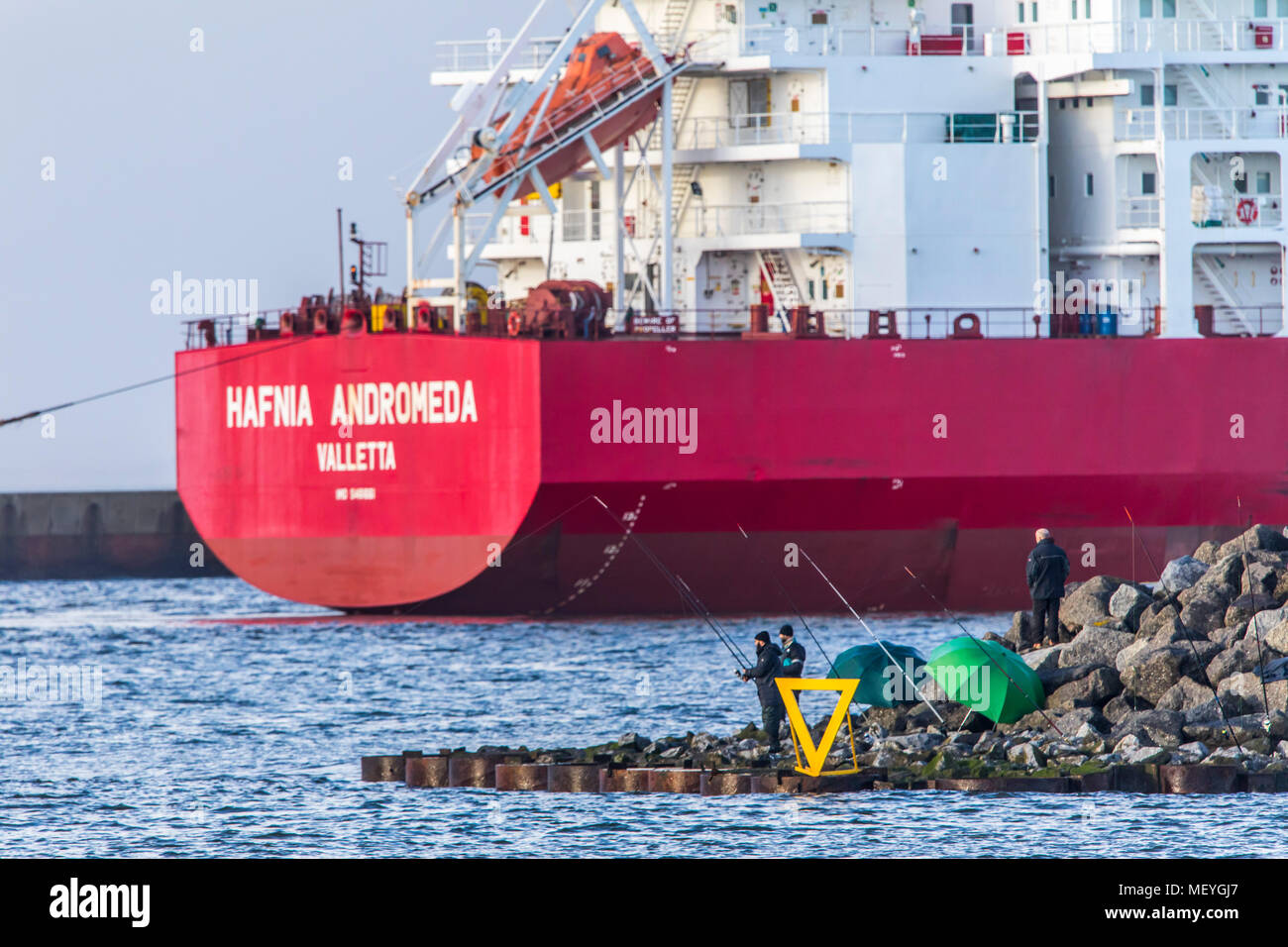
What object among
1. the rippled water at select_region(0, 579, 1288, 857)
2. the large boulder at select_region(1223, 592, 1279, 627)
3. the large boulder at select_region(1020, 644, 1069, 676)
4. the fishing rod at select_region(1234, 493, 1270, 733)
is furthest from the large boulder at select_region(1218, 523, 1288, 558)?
the rippled water at select_region(0, 579, 1288, 857)

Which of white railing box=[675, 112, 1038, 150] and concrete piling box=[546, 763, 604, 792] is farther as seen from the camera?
white railing box=[675, 112, 1038, 150]

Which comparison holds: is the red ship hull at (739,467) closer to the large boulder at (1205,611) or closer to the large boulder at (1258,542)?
the large boulder at (1258,542)

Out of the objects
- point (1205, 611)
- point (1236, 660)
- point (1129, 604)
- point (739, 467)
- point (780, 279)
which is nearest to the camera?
point (1236, 660)

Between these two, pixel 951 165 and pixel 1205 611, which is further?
pixel 951 165

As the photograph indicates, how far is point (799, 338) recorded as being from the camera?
28.7m

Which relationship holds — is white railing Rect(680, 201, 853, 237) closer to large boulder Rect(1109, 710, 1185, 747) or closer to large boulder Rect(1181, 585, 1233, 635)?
large boulder Rect(1181, 585, 1233, 635)

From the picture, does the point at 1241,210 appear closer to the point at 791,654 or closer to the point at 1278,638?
the point at 1278,638

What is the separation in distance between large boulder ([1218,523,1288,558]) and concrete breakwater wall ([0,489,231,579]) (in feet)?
106

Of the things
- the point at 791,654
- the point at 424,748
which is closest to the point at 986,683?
the point at 791,654

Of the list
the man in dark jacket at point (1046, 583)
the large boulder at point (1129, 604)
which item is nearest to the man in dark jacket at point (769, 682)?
Answer: the man in dark jacket at point (1046, 583)

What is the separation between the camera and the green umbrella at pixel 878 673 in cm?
1867

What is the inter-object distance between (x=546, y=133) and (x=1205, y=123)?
949 centimetres

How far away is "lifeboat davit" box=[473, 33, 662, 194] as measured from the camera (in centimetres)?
3016
